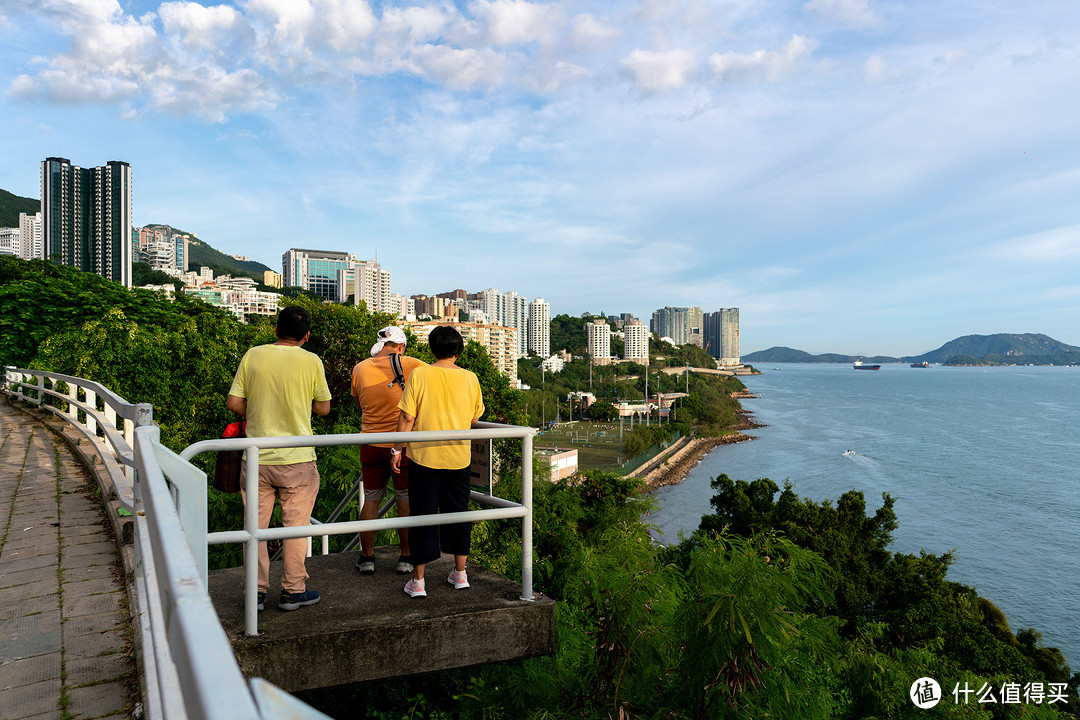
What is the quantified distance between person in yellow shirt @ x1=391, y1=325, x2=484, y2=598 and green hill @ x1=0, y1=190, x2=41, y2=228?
21512cm

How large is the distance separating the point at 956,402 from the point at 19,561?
15506 centimetres

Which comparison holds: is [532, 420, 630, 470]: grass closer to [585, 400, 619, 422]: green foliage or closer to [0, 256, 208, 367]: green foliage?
[585, 400, 619, 422]: green foliage

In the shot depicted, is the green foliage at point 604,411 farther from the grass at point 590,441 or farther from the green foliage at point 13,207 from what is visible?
the green foliage at point 13,207

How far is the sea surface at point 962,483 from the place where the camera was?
32.2 meters

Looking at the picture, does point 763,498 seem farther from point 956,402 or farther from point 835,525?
point 956,402

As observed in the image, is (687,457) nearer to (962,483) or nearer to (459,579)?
(962,483)

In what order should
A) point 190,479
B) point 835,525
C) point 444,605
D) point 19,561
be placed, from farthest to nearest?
point 835,525
point 19,561
point 444,605
point 190,479

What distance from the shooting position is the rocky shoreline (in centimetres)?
6125

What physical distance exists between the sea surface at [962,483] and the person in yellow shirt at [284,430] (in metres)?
9.67

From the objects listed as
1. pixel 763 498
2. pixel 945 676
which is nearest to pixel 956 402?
pixel 763 498

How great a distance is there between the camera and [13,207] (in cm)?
18575

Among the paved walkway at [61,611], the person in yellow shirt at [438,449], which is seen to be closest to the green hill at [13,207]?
the paved walkway at [61,611]

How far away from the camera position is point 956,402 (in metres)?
134

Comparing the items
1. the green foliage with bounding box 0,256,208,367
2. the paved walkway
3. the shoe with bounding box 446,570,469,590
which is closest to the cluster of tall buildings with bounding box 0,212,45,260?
the green foliage with bounding box 0,256,208,367
